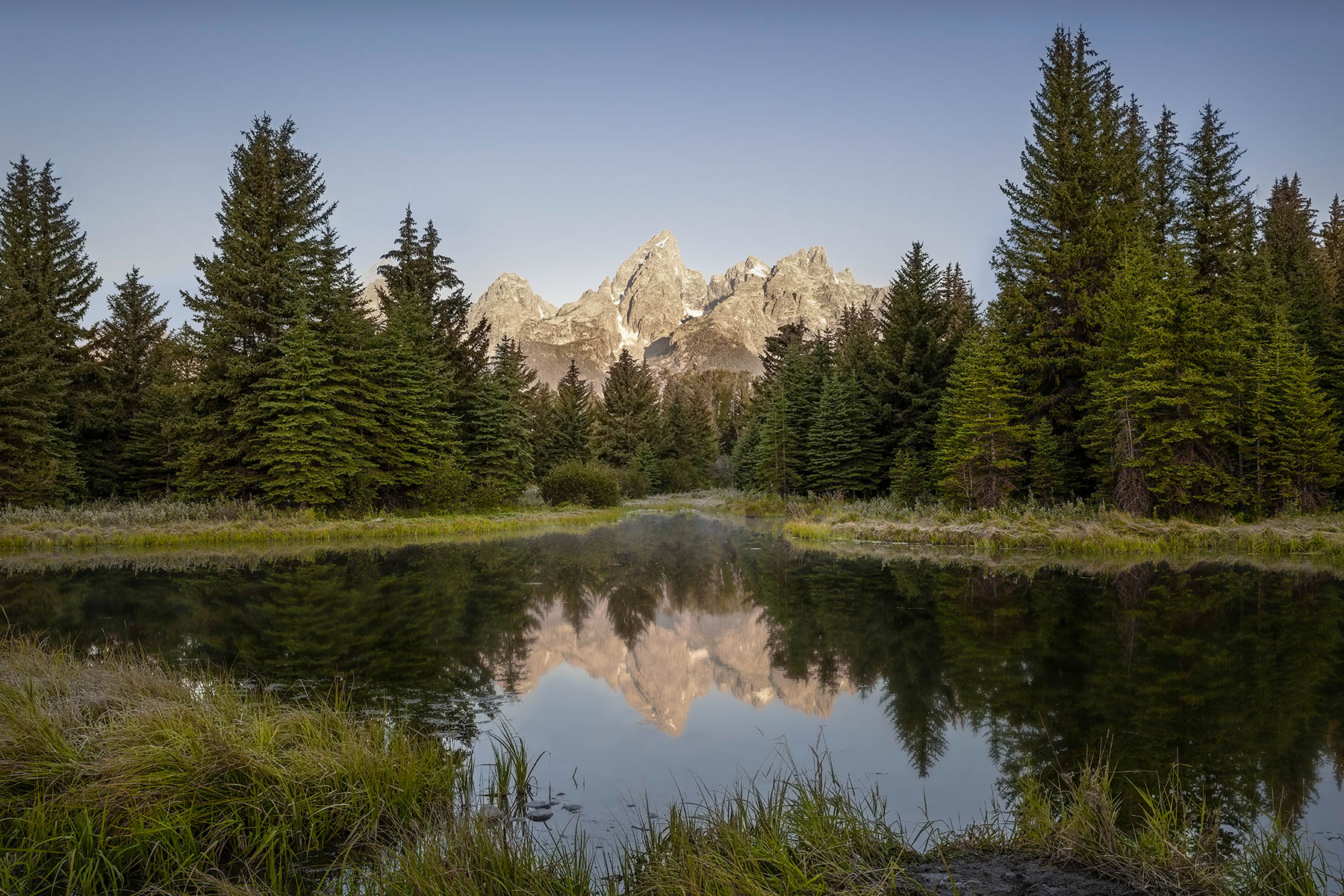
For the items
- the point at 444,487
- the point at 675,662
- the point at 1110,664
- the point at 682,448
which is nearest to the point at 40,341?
the point at 444,487

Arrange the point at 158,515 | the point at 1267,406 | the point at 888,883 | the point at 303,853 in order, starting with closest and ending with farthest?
1. the point at 888,883
2. the point at 303,853
3. the point at 1267,406
4. the point at 158,515

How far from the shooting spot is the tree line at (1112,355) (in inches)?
917

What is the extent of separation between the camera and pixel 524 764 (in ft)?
17.5

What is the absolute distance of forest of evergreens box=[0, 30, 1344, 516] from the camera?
23.8 meters

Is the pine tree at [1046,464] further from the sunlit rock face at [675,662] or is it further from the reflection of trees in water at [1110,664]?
the sunlit rock face at [675,662]

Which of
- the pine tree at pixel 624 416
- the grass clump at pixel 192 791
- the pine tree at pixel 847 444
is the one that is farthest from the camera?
the pine tree at pixel 624 416

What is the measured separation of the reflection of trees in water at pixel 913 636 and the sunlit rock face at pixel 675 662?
0.86ft

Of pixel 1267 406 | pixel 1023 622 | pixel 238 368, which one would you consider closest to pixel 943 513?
pixel 1267 406

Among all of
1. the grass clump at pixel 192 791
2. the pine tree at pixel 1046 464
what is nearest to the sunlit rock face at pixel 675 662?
the grass clump at pixel 192 791

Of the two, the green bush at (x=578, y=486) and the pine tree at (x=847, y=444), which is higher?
the pine tree at (x=847, y=444)

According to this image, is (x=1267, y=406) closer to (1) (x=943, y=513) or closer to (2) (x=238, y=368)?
(1) (x=943, y=513)

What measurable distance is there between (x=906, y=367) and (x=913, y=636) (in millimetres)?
28935

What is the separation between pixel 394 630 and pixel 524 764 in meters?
6.54

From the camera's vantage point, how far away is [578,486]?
4494 cm
